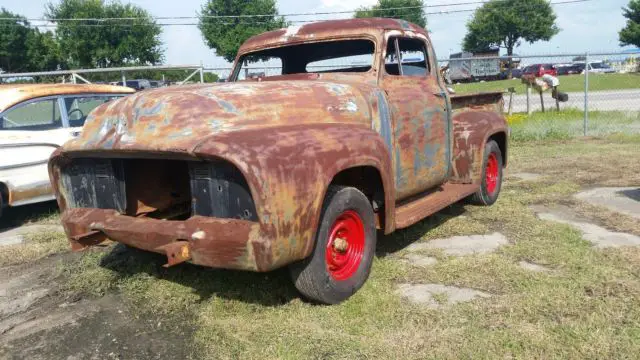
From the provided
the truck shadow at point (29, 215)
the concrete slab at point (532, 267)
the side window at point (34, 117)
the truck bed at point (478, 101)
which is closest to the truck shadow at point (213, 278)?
the concrete slab at point (532, 267)

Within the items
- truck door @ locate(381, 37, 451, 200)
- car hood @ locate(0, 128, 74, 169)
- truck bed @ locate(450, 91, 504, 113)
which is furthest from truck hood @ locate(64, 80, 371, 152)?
car hood @ locate(0, 128, 74, 169)

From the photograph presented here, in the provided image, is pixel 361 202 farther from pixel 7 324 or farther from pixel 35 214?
pixel 35 214

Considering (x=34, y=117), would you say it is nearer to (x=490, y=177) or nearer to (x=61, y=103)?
(x=61, y=103)

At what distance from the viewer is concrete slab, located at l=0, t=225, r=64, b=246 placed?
5.18 meters

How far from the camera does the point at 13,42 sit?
128 feet

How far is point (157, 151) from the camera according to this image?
2.80m

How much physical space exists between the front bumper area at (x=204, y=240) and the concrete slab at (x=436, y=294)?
3.70 ft

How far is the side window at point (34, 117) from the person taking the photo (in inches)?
227

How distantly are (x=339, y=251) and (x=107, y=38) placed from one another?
41625 millimetres

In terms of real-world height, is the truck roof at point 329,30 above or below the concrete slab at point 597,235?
above

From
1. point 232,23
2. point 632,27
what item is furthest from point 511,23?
point 232,23

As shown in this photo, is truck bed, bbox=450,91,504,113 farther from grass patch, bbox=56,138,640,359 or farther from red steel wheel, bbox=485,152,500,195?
grass patch, bbox=56,138,640,359

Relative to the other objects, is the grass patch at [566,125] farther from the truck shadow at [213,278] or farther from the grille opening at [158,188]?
the grille opening at [158,188]

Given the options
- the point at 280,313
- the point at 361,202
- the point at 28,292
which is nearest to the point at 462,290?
the point at 361,202
